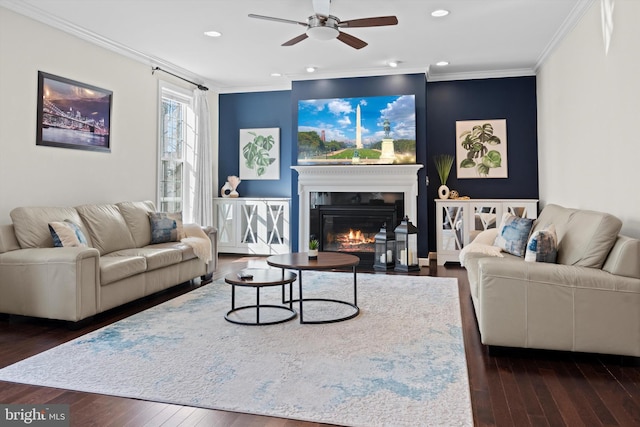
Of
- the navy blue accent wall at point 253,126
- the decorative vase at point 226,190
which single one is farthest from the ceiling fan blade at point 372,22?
the decorative vase at point 226,190

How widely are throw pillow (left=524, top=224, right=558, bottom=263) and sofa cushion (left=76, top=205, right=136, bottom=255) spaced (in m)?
3.96

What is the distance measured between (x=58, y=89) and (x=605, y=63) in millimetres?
5126

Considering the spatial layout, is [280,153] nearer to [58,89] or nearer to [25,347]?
[58,89]

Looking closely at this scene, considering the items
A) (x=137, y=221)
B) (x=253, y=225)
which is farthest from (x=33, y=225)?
(x=253, y=225)

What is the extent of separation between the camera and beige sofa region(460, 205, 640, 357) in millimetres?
2639

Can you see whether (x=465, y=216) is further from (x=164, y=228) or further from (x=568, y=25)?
(x=164, y=228)

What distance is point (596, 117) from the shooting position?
3832 millimetres

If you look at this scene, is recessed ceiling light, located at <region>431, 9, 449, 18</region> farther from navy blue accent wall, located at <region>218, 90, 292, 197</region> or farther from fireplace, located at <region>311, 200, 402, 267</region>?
navy blue accent wall, located at <region>218, 90, 292, 197</region>

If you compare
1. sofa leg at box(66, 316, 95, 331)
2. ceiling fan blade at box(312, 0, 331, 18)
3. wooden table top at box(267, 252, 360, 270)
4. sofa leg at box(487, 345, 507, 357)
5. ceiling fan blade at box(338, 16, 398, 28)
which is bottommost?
sofa leg at box(487, 345, 507, 357)

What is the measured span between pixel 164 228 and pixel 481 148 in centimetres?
464

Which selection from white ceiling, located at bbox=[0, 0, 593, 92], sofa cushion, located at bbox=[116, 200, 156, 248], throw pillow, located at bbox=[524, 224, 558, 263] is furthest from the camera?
sofa cushion, located at bbox=[116, 200, 156, 248]

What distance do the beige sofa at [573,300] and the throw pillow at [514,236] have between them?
1.06 metres

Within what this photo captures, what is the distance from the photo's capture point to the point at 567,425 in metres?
1.96

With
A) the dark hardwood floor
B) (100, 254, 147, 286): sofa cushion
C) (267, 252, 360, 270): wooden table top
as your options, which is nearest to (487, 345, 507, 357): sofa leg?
the dark hardwood floor
